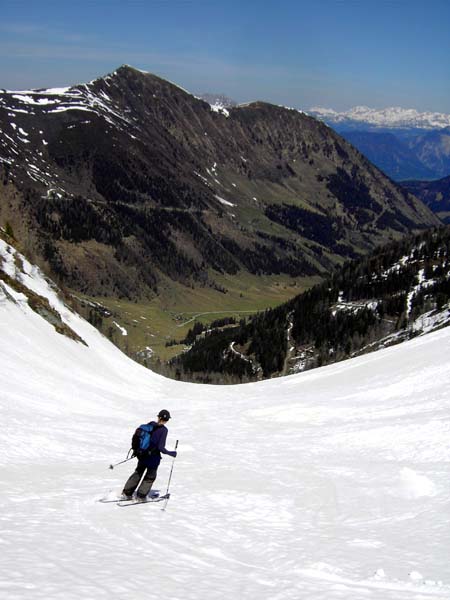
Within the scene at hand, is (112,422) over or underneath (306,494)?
underneath

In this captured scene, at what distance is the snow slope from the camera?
13344 millimetres

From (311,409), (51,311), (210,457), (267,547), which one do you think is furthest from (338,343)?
(267,547)

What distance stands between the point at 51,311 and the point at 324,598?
6414 centimetres

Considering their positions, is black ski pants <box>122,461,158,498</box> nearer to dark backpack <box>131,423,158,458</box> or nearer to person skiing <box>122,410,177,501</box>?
person skiing <box>122,410,177,501</box>

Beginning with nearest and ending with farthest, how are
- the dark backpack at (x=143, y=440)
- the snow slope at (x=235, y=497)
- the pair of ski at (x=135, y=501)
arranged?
1. the snow slope at (x=235, y=497)
2. the pair of ski at (x=135, y=501)
3. the dark backpack at (x=143, y=440)

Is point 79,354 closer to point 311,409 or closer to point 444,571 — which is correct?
point 311,409

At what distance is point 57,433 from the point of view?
30906 millimetres

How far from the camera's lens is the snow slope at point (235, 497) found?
13.3 m

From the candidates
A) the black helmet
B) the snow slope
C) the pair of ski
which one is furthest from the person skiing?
the snow slope

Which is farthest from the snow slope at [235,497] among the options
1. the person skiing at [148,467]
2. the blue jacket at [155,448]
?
the blue jacket at [155,448]

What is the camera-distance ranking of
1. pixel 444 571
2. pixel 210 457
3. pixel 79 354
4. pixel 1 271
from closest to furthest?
pixel 444 571 → pixel 210 457 → pixel 79 354 → pixel 1 271

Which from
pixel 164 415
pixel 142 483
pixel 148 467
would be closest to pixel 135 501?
pixel 142 483

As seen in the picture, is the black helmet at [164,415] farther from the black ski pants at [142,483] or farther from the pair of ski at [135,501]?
the pair of ski at [135,501]

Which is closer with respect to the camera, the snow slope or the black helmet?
the snow slope
